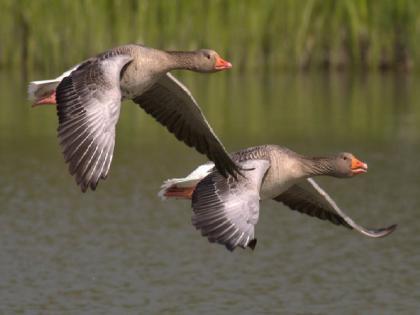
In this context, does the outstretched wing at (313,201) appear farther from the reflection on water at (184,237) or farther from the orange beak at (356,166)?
the reflection on water at (184,237)

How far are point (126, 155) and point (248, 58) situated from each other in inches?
400

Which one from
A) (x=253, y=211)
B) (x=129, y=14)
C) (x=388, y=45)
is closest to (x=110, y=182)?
(x=253, y=211)

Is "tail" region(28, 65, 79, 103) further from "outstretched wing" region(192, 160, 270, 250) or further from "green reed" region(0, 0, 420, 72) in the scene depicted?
Result: "green reed" region(0, 0, 420, 72)

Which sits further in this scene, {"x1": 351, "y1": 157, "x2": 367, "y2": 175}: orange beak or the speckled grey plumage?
{"x1": 351, "y1": 157, "x2": 367, "y2": 175}: orange beak

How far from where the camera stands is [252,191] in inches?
481

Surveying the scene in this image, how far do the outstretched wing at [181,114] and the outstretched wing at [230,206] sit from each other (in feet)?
2.24

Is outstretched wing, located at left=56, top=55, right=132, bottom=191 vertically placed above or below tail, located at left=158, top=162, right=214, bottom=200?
above

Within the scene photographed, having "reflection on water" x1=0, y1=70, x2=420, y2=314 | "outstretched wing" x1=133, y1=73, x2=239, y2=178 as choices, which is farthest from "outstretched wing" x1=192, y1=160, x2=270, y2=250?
"reflection on water" x1=0, y1=70, x2=420, y2=314

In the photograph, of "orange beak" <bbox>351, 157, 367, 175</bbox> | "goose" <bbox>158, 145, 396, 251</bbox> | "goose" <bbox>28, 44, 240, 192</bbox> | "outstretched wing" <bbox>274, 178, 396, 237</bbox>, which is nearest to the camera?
"goose" <bbox>28, 44, 240, 192</bbox>

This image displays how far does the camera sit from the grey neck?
517 inches

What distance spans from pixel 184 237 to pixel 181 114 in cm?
351

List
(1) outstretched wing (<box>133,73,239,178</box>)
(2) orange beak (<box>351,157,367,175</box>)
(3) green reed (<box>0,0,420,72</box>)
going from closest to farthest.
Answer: (1) outstretched wing (<box>133,73,239,178</box>), (2) orange beak (<box>351,157,367,175</box>), (3) green reed (<box>0,0,420,72</box>)

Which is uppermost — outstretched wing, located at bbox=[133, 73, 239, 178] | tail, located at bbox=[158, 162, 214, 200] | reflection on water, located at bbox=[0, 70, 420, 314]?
outstretched wing, located at bbox=[133, 73, 239, 178]

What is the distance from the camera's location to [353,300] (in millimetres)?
14188
